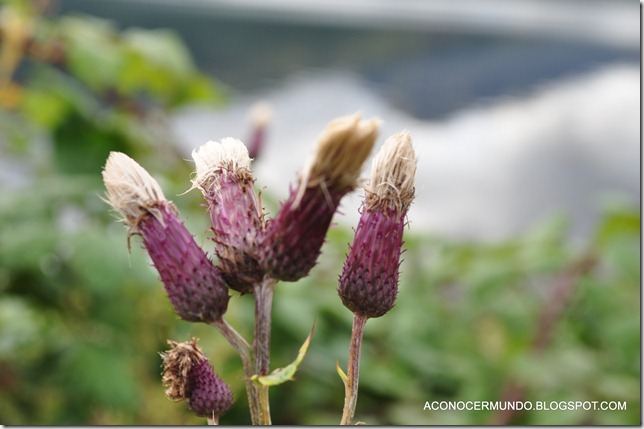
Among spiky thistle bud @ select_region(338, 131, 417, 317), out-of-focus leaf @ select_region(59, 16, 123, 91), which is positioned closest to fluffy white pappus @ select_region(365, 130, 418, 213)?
spiky thistle bud @ select_region(338, 131, 417, 317)

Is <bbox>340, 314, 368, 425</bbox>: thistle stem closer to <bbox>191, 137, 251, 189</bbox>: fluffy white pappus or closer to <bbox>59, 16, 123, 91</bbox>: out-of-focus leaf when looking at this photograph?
<bbox>191, 137, 251, 189</bbox>: fluffy white pappus

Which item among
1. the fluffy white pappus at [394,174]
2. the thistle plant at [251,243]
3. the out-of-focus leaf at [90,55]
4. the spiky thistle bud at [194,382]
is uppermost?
the out-of-focus leaf at [90,55]

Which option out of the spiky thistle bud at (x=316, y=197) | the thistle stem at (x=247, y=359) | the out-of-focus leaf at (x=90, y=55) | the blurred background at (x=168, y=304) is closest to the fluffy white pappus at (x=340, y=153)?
the spiky thistle bud at (x=316, y=197)

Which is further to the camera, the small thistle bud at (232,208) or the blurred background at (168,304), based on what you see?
the blurred background at (168,304)

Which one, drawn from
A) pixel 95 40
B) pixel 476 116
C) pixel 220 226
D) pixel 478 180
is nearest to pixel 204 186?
pixel 220 226

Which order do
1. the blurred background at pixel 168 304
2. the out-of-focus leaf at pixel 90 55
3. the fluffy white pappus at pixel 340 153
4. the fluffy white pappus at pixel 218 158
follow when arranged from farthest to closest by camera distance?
1. the out-of-focus leaf at pixel 90 55
2. the blurred background at pixel 168 304
3. the fluffy white pappus at pixel 218 158
4. the fluffy white pappus at pixel 340 153

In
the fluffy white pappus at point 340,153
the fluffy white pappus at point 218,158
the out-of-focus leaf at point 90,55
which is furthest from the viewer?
the out-of-focus leaf at point 90,55

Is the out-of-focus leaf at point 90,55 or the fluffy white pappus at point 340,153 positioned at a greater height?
the out-of-focus leaf at point 90,55

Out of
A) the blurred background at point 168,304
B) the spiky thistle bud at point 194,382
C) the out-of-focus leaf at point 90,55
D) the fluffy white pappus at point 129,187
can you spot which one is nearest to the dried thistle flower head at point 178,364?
the spiky thistle bud at point 194,382

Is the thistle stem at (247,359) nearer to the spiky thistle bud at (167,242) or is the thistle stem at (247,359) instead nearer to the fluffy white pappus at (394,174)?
the spiky thistle bud at (167,242)
